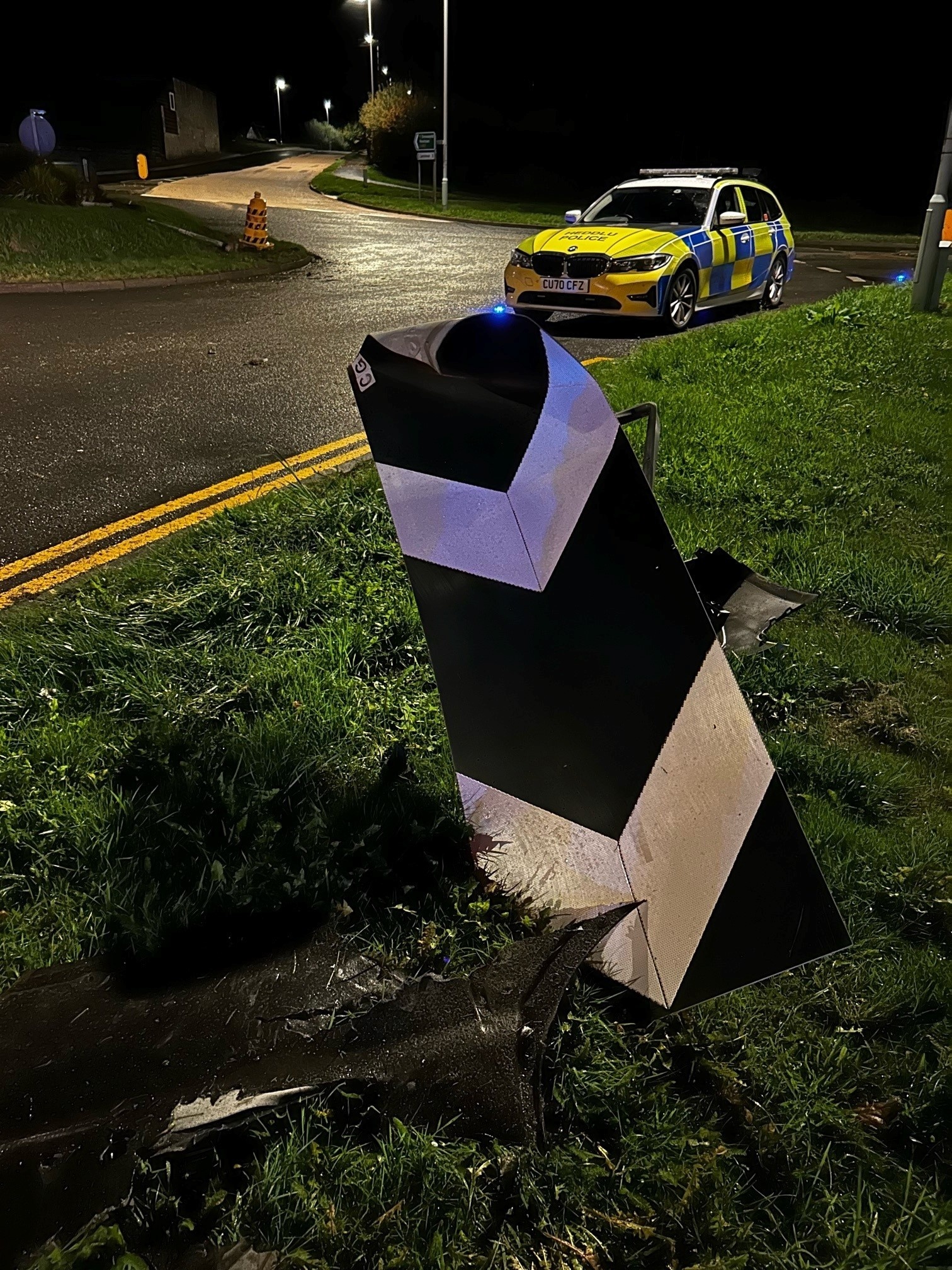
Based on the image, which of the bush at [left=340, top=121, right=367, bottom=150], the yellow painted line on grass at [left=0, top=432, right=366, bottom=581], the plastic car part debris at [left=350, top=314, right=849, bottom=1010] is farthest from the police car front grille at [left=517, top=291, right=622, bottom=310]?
the bush at [left=340, top=121, right=367, bottom=150]

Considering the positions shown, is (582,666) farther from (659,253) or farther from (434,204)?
(434,204)

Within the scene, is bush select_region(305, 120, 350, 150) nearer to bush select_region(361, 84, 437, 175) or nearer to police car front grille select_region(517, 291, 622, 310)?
bush select_region(361, 84, 437, 175)

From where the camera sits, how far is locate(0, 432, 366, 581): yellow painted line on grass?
3861mm

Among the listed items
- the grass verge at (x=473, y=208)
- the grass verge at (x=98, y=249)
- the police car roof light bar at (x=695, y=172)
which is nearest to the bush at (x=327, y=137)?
the grass verge at (x=473, y=208)

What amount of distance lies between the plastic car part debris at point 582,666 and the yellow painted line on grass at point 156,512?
2.74 m

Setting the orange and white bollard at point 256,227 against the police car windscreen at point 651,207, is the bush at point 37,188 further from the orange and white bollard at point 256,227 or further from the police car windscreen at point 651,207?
the police car windscreen at point 651,207

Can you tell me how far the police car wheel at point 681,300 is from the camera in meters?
9.41

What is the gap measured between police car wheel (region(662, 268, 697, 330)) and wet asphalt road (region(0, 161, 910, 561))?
309mm

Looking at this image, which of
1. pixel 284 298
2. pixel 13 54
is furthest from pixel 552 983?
pixel 13 54

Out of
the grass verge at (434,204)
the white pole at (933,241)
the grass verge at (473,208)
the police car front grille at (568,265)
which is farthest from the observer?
the grass verge at (434,204)

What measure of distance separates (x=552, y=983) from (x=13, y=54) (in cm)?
7078

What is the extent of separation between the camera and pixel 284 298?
11.4 meters

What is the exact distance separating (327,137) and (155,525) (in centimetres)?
9000

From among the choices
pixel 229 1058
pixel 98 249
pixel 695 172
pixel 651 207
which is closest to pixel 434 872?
pixel 229 1058
